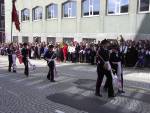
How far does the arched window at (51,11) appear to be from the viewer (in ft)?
116

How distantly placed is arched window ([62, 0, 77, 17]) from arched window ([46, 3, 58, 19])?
1.65 meters

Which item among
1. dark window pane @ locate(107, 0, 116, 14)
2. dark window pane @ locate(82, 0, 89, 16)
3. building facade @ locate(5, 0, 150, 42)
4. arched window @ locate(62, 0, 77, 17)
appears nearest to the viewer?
building facade @ locate(5, 0, 150, 42)

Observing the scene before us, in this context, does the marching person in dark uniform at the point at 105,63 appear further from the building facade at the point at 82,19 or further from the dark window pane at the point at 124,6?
the dark window pane at the point at 124,6

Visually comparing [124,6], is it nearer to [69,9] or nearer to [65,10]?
[69,9]

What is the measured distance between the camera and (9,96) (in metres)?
11.4

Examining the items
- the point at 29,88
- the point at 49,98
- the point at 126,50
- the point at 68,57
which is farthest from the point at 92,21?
the point at 49,98

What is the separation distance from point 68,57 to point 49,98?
15178 mm

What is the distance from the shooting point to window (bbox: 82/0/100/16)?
1131 inches

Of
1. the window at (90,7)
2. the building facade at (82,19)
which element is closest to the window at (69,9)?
the building facade at (82,19)

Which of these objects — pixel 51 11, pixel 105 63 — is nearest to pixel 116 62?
pixel 105 63

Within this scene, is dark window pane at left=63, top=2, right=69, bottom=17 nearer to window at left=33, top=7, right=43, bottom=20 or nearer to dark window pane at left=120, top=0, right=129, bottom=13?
window at left=33, top=7, right=43, bottom=20

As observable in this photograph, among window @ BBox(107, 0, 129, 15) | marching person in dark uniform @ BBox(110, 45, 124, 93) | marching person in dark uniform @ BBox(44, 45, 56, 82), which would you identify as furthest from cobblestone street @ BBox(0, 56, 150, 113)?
window @ BBox(107, 0, 129, 15)

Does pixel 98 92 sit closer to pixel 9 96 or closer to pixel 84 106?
pixel 84 106

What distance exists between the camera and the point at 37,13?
39.6 m
